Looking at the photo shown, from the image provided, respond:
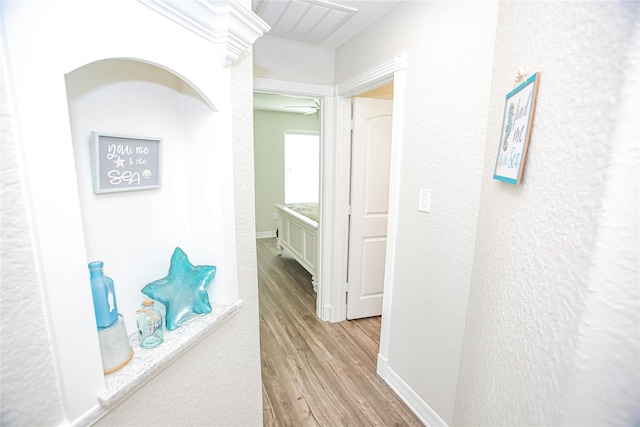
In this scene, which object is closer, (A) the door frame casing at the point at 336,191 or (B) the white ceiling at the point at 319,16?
(B) the white ceiling at the point at 319,16

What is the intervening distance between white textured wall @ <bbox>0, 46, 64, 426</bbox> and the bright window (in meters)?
5.35

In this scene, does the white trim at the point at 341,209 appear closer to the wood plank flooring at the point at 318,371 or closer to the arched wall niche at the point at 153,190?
the wood plank flooring at the point at 318,371

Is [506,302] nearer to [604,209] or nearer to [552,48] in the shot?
[604,209]

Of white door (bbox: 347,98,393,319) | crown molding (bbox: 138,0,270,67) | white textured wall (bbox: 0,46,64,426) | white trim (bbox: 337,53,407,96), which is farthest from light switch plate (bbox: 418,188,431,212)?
white textured wall (bbox: 0,46,64,426)

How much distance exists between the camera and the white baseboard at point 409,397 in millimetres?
1687

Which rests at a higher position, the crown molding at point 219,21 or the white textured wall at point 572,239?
the crown molding at point 219,21

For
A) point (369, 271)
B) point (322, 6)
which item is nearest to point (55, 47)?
point (322, 6)

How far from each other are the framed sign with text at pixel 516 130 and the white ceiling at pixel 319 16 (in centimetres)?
128

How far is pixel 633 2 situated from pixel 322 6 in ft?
5.60

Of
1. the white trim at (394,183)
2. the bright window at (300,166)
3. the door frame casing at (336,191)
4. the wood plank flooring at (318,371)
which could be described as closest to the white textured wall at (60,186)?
the wood plank flooring at (318,371)

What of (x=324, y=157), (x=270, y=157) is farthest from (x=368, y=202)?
(x=270, y=157)

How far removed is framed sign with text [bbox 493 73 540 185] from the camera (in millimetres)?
737

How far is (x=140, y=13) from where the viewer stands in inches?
29.7

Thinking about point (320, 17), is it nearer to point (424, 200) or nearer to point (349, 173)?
point (349, 173)
